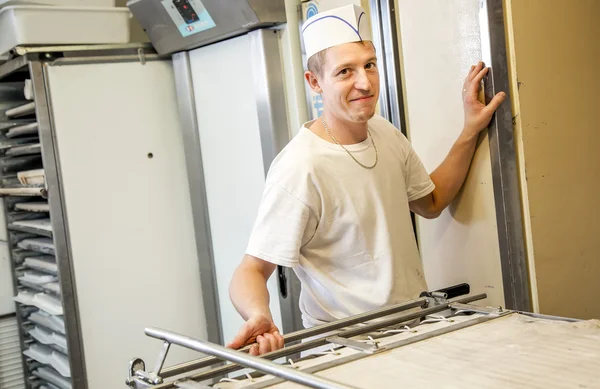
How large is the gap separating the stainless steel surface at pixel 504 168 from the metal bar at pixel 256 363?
2.88 ft

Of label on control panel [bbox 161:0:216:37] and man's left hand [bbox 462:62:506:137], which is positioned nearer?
man's left hand [bbox 462:62:506:137]

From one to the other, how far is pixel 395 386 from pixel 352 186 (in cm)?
66

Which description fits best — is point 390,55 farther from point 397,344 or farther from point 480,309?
point 397,344

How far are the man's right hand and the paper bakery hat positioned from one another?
67 centimetres

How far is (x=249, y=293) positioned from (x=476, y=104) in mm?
723

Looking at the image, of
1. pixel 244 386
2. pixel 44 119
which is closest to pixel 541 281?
pixel 244 386

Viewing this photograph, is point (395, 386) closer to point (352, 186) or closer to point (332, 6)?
point (352, 186)

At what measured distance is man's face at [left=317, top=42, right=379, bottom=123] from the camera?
1636mm

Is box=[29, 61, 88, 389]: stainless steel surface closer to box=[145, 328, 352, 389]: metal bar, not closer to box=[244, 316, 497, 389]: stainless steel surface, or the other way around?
box=[145, 328, 352, 389]: metal bar

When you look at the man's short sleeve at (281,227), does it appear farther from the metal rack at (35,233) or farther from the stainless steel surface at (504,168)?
the metal rack at (35,233)

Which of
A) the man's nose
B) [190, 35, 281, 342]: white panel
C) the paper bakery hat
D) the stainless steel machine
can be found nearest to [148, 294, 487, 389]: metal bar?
the stainless steel machine

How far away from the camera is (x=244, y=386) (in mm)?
1198

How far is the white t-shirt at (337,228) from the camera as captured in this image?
163 centimetres

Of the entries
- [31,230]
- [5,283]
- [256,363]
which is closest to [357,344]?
[256,363]
